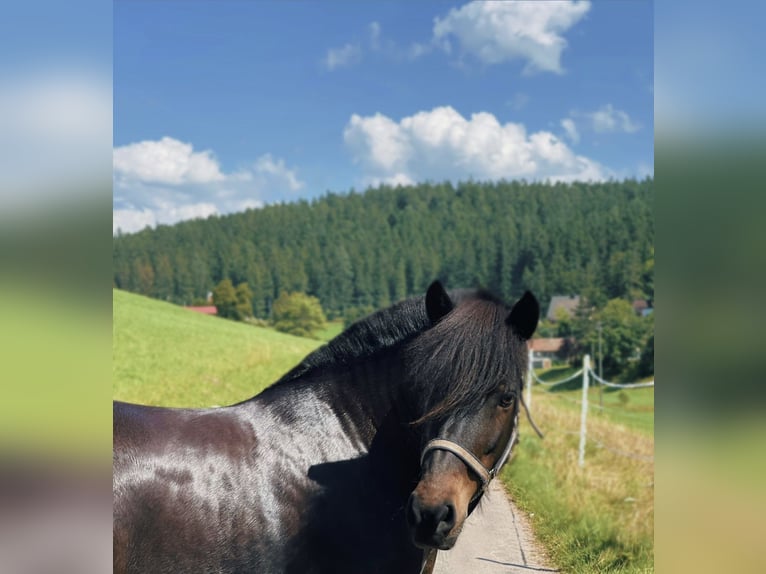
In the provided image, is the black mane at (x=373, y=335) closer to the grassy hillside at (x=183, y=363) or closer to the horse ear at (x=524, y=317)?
the horse ear at (x=524, y=317)

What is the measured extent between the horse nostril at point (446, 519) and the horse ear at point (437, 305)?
0.90m

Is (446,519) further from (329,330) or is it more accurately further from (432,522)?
(329,330)

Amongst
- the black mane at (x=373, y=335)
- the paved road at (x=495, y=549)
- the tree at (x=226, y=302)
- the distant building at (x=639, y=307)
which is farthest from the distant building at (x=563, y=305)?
the black mane at (x=373, y=335)

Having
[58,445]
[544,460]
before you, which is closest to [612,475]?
[544,460]

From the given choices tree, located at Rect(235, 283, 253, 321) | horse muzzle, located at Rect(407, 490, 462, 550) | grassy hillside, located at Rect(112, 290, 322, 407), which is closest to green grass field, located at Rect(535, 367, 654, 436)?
grassy hillside, located at Rect(112, 290, 322, 407)

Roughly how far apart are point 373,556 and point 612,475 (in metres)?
7.52

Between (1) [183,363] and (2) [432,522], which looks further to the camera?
(1) [183,363]

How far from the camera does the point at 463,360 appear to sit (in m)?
2.40

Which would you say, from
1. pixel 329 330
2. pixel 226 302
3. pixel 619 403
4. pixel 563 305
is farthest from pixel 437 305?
pixel 563 305

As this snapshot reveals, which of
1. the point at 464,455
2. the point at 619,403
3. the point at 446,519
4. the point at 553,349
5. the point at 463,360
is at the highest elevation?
the point at 463,360

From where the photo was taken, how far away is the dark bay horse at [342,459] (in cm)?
226

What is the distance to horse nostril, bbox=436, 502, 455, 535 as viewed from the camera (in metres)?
2.14

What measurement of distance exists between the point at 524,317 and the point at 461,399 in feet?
1.78

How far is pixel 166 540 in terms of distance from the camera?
2266mm
